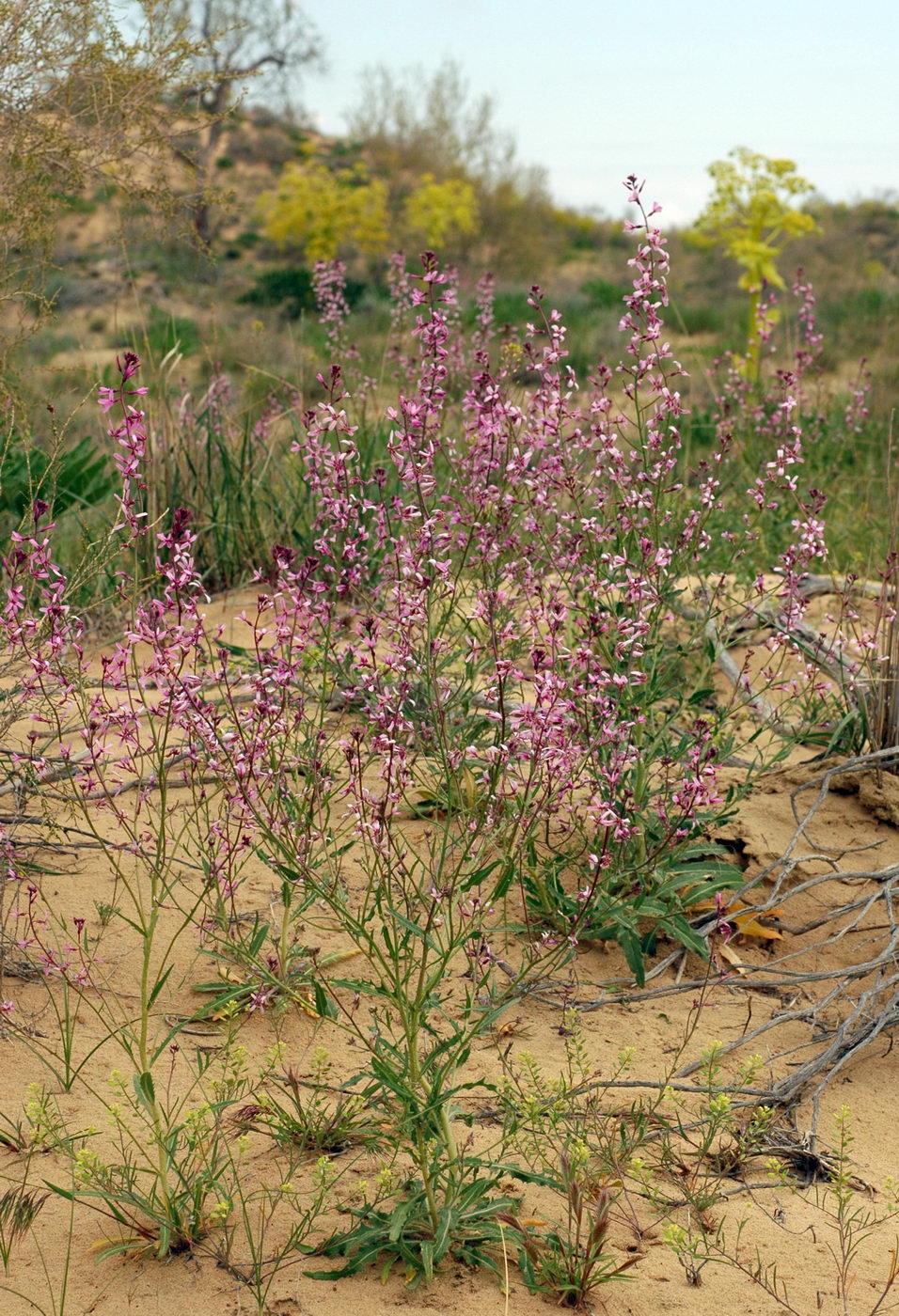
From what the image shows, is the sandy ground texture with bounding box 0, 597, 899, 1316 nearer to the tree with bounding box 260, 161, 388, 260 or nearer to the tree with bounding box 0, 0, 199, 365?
the tree with bounding box 0, 0, 199, 365

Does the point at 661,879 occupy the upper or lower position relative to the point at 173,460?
lower

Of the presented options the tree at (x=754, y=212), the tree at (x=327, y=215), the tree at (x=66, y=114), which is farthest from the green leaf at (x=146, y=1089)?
the tree at (x=327, y=215)

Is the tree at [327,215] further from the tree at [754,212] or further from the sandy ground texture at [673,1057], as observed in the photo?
the sandy ground texture at [673,1057]

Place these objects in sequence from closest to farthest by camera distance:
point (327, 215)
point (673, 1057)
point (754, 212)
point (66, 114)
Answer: point (673, 1057), point (66, 114), point (754, 212), point (327, 215)

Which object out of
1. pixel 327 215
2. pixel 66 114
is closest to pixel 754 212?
pixel 66 114

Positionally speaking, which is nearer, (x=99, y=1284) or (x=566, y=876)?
(x=99, y=1284)

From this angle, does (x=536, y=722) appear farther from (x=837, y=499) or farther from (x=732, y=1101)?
(x=837, y=499)

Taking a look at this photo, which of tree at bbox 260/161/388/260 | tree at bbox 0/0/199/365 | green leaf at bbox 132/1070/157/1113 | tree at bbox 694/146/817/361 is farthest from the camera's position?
tree at bbox 260/161/388/260

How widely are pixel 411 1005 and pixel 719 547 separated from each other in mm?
3954

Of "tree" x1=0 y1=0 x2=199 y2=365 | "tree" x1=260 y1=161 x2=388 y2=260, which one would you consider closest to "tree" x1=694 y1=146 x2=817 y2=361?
"tree" x1=0 y1=0 x2=199 y2=365

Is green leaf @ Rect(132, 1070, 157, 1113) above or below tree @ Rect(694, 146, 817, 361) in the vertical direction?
below

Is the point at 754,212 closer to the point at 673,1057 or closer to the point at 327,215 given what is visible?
the point at 673,1057

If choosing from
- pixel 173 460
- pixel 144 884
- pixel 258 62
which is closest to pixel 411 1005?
pixel 144 884

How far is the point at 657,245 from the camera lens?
2705mm
